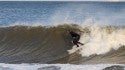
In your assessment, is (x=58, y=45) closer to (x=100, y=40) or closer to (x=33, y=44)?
(x=33, y=44)

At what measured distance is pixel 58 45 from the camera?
16.9 m

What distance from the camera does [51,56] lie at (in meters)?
15.1

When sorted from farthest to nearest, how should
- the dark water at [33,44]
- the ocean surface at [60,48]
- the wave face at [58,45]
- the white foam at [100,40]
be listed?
the white foam at [100,40]
the dark water at [33,44]
the wave face at [58,45]
the ocean surface at [60,48]

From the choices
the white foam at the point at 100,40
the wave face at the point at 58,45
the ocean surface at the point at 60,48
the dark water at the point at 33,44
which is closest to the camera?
the ocean surface at the point at 60,48

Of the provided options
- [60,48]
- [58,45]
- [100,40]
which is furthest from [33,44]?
[100,40]

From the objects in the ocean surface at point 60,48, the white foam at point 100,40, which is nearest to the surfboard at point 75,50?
the ocean surface at point 60,48

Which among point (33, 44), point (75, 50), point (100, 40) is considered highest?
point (75, 50)

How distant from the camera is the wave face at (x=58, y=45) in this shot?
14562mm

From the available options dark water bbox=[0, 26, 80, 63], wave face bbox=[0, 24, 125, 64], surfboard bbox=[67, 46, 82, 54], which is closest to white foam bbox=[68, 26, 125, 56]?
wave face bbox=[0, 24, 125, 64]

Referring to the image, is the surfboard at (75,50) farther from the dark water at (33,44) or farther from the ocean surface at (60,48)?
the dark water at (33,44)

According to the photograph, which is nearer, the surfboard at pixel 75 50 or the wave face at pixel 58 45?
the wave face at pixel 58 45

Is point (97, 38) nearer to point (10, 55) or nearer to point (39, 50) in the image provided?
point (39, 50)

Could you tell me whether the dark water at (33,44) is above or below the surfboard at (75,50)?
below

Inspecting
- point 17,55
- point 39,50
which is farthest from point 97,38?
point 17,55
